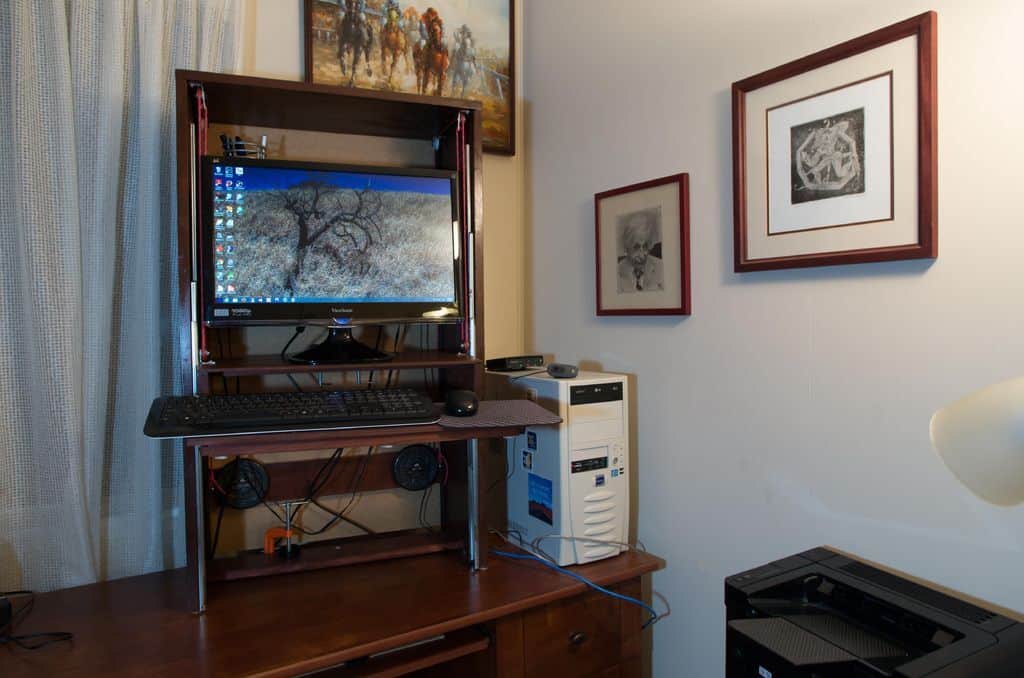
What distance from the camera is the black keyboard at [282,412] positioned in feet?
3.73

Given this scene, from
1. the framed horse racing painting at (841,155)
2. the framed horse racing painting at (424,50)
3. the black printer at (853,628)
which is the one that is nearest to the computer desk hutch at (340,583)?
the framed horse racing painting at (424,50)

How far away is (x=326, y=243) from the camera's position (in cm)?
143

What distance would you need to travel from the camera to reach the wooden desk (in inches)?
43.4

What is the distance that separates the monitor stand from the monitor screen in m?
0.05

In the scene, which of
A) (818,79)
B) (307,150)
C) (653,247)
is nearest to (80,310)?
(307,150)

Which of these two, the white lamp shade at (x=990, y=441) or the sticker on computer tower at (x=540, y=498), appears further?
the sticker on computer tower at (x=540, y=498)

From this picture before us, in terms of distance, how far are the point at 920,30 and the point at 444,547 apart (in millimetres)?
1461

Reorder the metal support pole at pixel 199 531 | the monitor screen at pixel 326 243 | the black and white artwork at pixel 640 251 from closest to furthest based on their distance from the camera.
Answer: the metal support pole at pixel 199 531 → the monitor screen at pixel 326 243 → the black and white artwork at pixel 640 251

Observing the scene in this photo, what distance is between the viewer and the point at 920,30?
1062 millimetres

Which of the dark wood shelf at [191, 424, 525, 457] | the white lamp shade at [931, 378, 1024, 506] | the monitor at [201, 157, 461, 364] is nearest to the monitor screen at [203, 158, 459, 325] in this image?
the monitor at [201, 157, 461, 364]

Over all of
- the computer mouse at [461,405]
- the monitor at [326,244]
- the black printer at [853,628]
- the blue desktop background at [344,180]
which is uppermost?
the blue desktop background at [344,180]

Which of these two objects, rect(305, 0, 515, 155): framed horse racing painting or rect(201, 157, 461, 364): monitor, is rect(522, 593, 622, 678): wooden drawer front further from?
rect(305, 0, 515, 155): framed horse racing painting

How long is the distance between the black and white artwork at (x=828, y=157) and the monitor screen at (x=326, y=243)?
78 cm

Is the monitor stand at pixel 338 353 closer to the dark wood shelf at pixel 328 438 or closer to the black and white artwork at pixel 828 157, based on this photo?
the dark wood shelf at pixel 328 438
